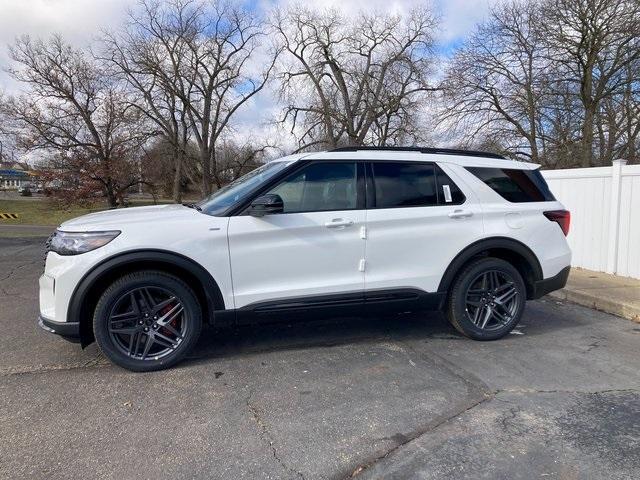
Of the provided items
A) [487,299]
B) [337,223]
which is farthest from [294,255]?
[487,299]

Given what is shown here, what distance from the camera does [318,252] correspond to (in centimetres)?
410

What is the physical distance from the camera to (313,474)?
255cm

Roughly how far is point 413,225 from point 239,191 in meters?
1.65

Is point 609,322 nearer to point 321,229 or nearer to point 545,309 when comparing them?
point 545,309

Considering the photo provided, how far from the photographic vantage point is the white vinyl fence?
7215mm

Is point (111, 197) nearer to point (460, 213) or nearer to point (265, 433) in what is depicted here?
point (460, 213)

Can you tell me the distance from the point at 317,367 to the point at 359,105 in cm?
3059

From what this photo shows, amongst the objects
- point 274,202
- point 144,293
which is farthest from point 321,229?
point 144,293

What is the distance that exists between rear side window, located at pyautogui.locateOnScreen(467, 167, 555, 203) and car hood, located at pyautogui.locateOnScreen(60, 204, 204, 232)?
2.84 m

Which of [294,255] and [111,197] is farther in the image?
[111,197]

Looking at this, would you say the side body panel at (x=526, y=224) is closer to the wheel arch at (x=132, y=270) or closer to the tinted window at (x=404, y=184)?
the tinted window at (x=404, y=184)

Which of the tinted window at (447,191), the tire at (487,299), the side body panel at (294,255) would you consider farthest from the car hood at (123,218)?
the tire at (487,299)

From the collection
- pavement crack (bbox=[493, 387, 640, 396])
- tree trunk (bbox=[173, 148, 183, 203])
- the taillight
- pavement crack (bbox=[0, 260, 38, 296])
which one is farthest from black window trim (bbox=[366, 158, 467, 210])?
tree trunk (bbox=[173, 148, 183, 203])

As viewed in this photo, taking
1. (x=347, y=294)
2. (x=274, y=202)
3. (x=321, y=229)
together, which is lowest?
(x=347, y=294)
